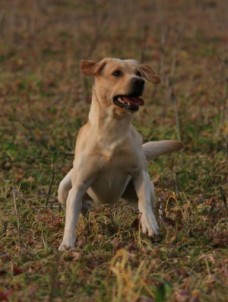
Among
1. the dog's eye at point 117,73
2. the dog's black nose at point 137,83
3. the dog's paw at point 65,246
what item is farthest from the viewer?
the dog's eye at point 117,73

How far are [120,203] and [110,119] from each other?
104cm

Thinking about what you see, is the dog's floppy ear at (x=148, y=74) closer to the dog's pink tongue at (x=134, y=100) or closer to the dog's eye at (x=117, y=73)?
the dog's eye at (x=117, y=73)

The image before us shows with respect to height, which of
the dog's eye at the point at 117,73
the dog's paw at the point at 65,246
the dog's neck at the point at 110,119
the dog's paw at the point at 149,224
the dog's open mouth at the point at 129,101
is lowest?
the dog's paw at the point at 65,246

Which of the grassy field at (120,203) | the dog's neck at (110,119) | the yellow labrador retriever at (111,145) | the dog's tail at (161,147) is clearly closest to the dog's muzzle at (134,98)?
the yellow labrador retriever at (111,145)

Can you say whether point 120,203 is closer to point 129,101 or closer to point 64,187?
point 64,187

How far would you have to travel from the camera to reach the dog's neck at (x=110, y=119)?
644 cm

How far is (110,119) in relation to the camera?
21.2 feet

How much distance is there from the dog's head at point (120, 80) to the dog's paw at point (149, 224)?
75 centimetres

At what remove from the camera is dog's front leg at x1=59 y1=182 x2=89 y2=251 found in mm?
6056

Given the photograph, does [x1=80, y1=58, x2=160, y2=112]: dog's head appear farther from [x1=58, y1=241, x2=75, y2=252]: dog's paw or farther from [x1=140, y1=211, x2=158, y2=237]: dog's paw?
[x1=58, y1=241, x2=75, y2=252]: dog's paw

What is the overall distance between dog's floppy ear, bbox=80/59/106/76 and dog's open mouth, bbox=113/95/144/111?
0.33 metres

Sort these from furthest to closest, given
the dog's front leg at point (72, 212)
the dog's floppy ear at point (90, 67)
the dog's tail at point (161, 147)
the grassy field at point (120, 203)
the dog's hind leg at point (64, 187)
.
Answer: the dog's tail at point (161, 147) < the dog's hind leg at point (64, 187) < the dog's floppy ear at point (90, 67) < the dog's front leg at point (72, 212) < the grassy field at point (120, 203)

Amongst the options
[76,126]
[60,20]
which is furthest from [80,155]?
[60,20]

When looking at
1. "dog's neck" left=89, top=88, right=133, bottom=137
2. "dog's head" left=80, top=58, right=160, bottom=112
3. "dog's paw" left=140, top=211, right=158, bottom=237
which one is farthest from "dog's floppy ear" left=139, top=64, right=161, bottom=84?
"dog's paw" left=140, top=211, right=158, bottom=237
